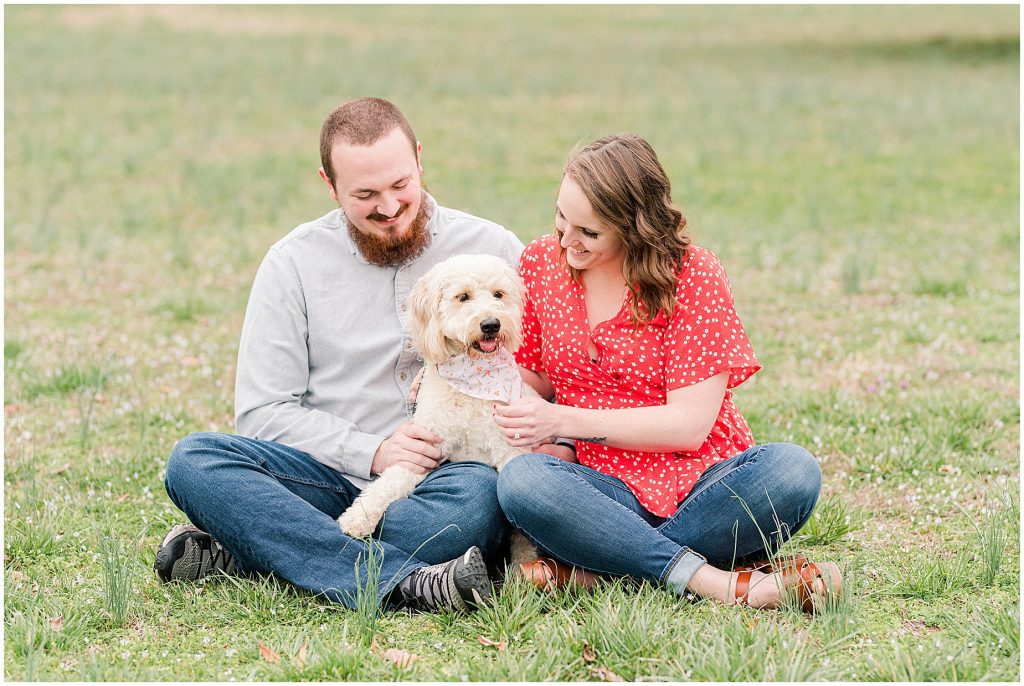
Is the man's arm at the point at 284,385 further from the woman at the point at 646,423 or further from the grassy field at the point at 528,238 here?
the woman at the point at 646,423

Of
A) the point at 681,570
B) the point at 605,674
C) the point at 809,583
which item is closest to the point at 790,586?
the point at 809,583

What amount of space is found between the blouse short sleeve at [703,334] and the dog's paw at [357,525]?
3.75 ft

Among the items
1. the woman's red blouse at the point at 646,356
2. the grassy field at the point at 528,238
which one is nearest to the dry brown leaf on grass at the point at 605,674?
the grassy field at the point at 528,238

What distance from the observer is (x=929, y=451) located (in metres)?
5.04

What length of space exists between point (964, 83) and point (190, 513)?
60.3 feet

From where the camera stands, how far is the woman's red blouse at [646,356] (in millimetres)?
3760

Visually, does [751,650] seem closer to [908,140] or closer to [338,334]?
[338,334]

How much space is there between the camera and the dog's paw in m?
3.84

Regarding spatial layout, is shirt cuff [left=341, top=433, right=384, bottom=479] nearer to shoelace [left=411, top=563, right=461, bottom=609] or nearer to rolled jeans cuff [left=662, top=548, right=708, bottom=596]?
shoelace [left=411, top=563, right=461, bottom=609]

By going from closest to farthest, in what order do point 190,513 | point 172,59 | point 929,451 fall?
1. point 190,513
2. point 929,451
3. point 172,59

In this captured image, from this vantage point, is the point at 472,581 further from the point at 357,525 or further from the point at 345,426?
the point at 345,426

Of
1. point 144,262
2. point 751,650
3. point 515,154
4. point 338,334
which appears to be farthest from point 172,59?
point 751,650

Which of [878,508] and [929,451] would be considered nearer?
[878,508]

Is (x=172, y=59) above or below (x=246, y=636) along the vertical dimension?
above
